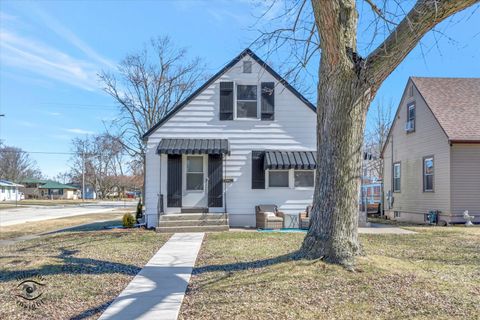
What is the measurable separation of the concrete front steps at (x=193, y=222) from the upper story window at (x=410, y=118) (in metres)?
10.7

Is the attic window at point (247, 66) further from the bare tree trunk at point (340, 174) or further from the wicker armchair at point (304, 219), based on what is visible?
the bare tree trunk at point (340, 174)

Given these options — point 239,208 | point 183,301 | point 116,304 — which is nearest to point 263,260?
point 183,301

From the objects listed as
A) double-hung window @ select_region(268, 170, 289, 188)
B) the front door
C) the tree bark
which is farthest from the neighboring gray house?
the tree bark

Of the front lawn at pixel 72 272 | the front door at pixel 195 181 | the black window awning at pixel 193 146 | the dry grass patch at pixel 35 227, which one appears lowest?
the dry grass patch at pixel 35 227

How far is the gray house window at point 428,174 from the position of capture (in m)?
16.2

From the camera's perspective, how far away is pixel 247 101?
544 inches

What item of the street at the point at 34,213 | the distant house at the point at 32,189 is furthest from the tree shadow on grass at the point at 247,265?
the distant house at the point at 32,189

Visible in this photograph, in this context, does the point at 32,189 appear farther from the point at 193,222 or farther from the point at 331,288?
the point at 331,288

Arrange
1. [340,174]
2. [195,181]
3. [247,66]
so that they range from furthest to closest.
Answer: [247,66] < [195,181] < [340,174]

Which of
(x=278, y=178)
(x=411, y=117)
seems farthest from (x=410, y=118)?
(x=278, y=178)

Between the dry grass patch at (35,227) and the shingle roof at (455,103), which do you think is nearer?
the dry grass patch at (35,227)

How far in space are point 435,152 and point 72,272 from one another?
1457 cm

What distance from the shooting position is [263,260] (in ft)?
22.8

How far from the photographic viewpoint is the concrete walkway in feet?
14.8
